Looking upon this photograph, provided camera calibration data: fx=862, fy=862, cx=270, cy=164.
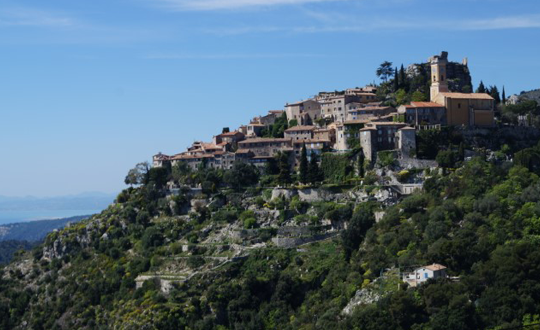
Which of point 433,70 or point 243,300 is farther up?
point 433,70

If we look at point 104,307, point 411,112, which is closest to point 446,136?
point 411,112

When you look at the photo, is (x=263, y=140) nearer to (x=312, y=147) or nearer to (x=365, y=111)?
(x=312, y=147)

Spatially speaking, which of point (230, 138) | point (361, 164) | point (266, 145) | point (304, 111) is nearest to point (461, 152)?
point (361, 164)

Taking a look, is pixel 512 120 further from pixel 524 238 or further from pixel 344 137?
pixel 524 238

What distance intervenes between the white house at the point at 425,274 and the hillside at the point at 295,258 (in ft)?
2.69

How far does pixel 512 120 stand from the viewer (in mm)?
75250

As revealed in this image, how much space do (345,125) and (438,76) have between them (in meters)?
11.4

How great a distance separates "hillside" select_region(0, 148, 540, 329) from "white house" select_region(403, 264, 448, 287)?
0.82 metres

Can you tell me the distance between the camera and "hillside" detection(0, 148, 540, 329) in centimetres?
4809

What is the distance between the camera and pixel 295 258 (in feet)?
210

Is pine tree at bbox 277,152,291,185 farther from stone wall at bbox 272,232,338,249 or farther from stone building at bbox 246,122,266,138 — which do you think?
stone building at bbox 246,122,266,138

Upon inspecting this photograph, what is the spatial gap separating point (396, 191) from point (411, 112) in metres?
9.26

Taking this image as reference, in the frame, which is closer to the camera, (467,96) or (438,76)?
(467,96)

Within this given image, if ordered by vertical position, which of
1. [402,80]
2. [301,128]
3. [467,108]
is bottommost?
[301,128]
